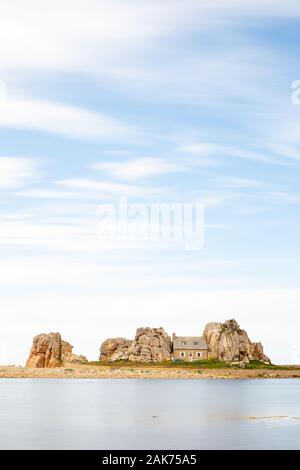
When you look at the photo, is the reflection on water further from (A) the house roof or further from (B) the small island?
(A) the house roof

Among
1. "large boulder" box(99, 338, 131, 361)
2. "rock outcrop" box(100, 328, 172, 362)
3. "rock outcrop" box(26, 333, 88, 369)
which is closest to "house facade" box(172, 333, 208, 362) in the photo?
"rock outcrop" box(100, 328, 172, 362)

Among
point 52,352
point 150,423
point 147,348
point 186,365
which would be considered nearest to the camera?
point 150,423

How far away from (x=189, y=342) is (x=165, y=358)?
6.99 metres

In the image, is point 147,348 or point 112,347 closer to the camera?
point 147,348

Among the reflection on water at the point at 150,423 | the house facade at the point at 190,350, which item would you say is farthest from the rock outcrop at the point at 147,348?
the reflection on water at the point at 150,423

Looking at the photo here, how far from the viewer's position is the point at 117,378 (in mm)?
185875

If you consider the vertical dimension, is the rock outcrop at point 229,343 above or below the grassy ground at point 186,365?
above

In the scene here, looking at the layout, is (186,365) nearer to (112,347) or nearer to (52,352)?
(112,347)

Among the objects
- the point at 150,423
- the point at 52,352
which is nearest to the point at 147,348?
the point at 52,352

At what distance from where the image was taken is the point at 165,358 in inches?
7288

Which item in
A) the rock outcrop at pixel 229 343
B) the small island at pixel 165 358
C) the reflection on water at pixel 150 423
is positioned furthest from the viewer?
the rock outcrop at pixel 229 343

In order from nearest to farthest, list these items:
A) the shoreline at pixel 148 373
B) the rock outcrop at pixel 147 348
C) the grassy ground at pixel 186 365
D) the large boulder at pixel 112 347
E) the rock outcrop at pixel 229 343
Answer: the shoreline at pixel 148 373, the grassy ground at pixel 186 365, the rock outcrop at pixel 229 343, the rock outcrop at pixel 147 348, the large boulder at pixel 112 347

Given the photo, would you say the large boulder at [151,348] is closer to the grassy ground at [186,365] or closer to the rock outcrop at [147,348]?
the rock outcrop at [147,348]

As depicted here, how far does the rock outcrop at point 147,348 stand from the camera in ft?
604
